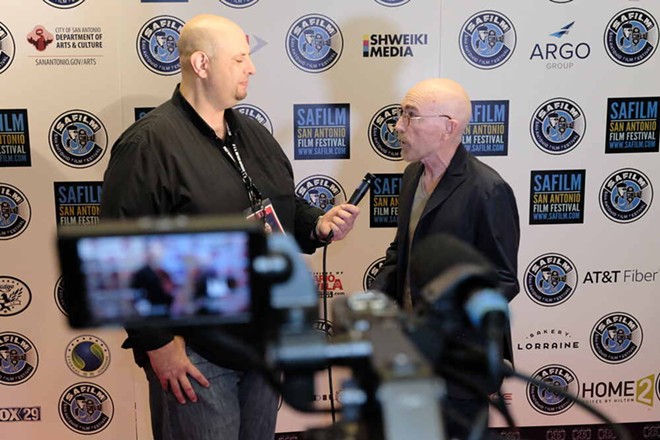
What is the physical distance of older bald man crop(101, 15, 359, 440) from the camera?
5.68ft

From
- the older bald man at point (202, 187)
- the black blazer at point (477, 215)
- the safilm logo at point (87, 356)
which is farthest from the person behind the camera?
the safilm logo at point (87, 356)

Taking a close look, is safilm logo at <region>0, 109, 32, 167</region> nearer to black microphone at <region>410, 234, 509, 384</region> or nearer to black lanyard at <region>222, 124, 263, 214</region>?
black lanyard at <region>222, 124, 263, 214</region>

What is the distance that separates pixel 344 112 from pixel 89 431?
1.71 metres

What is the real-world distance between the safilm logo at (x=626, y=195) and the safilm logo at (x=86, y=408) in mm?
2219

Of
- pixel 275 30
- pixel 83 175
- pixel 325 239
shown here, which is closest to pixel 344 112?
pixel 275 30

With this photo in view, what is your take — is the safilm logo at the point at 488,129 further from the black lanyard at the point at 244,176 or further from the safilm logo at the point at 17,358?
the safilm logo at the point at 17,358

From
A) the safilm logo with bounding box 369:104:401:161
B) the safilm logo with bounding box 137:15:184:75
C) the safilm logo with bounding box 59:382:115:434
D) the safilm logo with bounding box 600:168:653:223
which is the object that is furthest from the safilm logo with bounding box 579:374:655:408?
the safilm logo with bounding box 137:15:184:75

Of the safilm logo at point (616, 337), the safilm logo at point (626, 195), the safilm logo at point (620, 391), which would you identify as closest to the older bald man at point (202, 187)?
the safilm logo at point (626, 195)

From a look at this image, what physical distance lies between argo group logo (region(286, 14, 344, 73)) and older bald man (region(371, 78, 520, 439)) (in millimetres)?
548

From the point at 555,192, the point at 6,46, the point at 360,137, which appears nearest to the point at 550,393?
the point at 555,192

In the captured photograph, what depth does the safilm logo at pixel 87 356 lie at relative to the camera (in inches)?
109

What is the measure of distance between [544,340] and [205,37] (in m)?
1.88

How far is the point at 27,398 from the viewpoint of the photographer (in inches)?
110

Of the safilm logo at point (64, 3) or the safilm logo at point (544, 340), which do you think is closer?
the safilm logo at point (64, 3)
